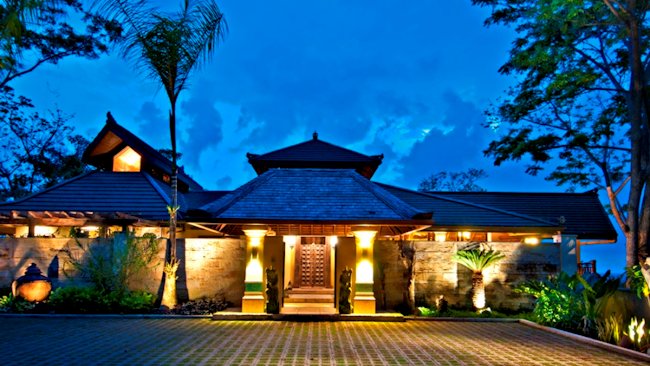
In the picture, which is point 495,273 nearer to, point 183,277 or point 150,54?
point 183,277

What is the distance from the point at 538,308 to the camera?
11930mm

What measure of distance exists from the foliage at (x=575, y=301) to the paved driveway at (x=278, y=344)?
657 mm

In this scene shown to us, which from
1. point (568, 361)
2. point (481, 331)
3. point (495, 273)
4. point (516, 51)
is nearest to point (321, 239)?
point (495, 273)

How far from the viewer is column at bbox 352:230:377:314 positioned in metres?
12.9

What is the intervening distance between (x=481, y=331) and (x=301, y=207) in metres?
5.91

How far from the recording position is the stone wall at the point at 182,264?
13.6 m

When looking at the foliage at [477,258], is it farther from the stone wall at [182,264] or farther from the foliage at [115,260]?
the foliage at [115,260]

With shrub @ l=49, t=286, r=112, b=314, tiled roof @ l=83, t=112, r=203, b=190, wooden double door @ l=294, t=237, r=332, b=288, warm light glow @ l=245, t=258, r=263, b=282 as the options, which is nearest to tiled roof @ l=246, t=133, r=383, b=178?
wooden double door @ l=294, t=237, r=332, b=288

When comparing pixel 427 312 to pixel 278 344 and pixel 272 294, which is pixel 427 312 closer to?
pixel 272 294

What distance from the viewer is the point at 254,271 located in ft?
42.9

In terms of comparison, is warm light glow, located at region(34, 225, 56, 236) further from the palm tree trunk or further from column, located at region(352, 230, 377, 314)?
the palm tree trunk

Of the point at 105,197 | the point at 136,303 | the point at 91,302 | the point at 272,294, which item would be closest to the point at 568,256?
the point at 272,294

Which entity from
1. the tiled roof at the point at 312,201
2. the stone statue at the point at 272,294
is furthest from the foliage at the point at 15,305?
the stone statue at the point at 272,294

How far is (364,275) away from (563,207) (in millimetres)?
14617
